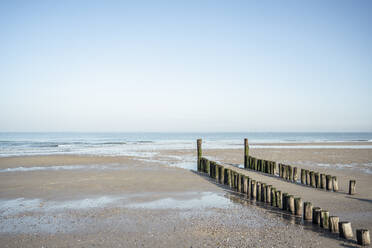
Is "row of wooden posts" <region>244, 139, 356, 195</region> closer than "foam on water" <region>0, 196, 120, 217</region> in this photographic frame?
No

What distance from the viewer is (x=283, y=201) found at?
9.35 m

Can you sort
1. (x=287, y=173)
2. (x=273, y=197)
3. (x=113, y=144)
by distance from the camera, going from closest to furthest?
1. (x=273, y=197)
2. (x=287, y=173)
3. (x=113, y=144)

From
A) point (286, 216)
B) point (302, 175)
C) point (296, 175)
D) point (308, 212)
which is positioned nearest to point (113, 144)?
point (296, 175)

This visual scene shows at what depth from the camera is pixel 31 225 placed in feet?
26.1

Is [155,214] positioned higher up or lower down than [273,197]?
lower down

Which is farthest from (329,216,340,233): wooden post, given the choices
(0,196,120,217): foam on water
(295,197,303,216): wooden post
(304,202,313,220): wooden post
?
(0,196,120,217): foam on water

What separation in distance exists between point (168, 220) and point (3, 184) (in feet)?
33.9

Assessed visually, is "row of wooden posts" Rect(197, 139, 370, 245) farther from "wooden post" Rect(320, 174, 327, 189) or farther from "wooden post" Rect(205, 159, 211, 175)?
"wooden post" Rect(320, 174, 327, 189)

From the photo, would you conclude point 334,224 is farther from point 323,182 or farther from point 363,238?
point 323,182

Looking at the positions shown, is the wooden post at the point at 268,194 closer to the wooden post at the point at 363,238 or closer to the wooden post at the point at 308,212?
the wooden post at the point at 308,212

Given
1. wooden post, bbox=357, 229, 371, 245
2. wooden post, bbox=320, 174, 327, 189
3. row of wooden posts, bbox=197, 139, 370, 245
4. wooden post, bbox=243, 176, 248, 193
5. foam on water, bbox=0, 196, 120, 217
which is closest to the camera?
wooden post, bbox=357, 229, 371, 245

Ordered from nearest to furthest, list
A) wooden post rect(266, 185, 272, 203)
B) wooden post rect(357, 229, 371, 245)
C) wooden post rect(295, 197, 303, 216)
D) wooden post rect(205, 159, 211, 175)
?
wooden post rect(357, 229, 371, 245), wooden post rect(295, 197, 303, 216), wooden post rect(266, 185, 272, 203), wooden post rect(205, 159, 211, 175)

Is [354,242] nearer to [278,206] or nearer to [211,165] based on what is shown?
[278,206]

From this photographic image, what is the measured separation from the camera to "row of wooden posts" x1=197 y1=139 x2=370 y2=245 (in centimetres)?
681
